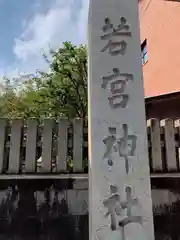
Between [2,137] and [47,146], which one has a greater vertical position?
[2,137]

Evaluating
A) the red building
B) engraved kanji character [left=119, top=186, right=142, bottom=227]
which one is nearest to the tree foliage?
the red building

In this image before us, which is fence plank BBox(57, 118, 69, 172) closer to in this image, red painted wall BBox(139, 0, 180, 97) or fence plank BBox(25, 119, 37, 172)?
fence plank BBox(25, 119, 37, 172)

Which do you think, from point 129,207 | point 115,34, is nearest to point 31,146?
point 129,207

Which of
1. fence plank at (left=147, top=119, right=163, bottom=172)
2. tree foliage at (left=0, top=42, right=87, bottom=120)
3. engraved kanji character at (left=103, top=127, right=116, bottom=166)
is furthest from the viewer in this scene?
tree foliage at (left=0, top=42, right=87, bottom=120)

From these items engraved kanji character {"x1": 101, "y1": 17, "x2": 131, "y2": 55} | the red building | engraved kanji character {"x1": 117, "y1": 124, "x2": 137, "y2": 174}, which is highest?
the red building

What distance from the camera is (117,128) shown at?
358 centimetres

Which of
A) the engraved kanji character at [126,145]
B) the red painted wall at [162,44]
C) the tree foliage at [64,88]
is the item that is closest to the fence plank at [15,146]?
the engraved kanji character at [126,145]

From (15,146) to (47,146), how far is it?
0.48 metres

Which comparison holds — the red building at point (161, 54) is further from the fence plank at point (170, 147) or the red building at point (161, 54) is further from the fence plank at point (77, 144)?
the fence plank at point (77, 144)

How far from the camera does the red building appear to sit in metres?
6.35

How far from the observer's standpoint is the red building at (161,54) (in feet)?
20.8

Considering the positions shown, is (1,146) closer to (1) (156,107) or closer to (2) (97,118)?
(2) (97,118)

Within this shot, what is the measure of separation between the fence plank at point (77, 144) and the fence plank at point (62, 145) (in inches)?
5.5

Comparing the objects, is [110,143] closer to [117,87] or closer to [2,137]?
[117,87]
